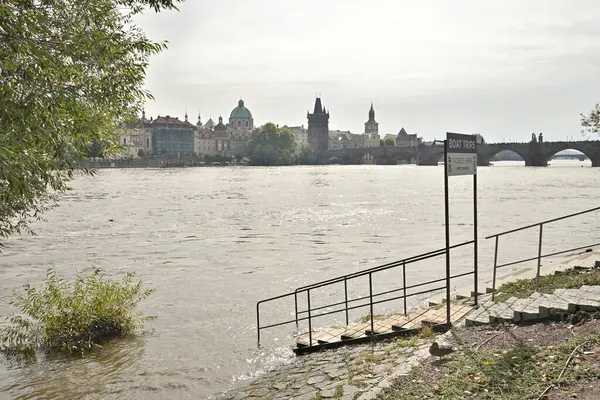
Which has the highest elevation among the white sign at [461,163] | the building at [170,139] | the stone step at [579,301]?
the building at [170,139]

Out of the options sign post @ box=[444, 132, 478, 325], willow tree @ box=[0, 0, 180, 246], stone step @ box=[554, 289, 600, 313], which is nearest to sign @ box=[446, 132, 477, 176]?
sign post @ box=[444, 132, 478, 325]

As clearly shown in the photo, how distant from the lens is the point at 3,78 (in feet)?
21.9

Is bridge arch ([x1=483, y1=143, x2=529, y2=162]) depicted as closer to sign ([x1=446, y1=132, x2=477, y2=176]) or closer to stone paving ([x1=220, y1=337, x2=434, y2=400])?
sign ([x1=446, y1=132, x2=477, y2=176])

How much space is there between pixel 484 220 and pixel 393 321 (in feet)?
91.8

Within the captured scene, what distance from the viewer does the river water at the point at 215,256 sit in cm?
1054

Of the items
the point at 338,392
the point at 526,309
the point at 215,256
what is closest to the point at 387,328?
the point at 526,309

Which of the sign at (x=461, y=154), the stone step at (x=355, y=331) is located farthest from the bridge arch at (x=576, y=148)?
the sign at (x=461, y=154)

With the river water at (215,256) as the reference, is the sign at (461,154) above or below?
above

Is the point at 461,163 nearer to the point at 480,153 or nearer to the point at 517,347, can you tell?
the point at 517,347

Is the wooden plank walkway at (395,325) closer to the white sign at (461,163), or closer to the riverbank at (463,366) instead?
the riverbank at (463,366)

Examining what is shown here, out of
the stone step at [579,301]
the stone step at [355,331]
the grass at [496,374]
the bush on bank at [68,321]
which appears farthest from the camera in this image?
the bush on bank at [68,321]

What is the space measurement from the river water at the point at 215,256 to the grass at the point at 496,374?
4.58m

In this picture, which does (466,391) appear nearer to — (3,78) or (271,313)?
(3,78)

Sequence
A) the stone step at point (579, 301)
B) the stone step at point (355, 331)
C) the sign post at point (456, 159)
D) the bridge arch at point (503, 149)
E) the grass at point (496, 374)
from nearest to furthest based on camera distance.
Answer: the grass at point (496, 374), the stone step at point (579, 301), the sign post at point (456, 159), the stone step at point (355, 331), the bridge arch at point (503, 149)
